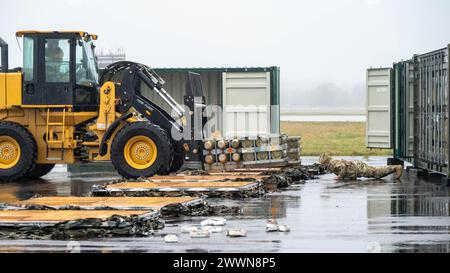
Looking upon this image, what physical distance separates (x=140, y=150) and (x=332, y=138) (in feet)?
97.9

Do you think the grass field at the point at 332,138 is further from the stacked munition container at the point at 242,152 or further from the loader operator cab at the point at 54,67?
the loader operator cab at the point at 54,67

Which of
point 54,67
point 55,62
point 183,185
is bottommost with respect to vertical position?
point 183,185

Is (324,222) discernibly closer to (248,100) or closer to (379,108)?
(248,100)

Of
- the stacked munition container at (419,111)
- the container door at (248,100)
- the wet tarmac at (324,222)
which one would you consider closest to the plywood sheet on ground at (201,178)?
the wet tarmac at (324,222)

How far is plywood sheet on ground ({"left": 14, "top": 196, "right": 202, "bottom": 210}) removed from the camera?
18.2 m

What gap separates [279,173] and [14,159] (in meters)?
6.68

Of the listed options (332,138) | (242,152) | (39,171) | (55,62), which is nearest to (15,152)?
(39,171)

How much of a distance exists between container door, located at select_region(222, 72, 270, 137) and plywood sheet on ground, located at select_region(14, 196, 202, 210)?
12404mm

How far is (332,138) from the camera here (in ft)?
181

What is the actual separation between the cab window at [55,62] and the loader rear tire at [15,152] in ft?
4.88

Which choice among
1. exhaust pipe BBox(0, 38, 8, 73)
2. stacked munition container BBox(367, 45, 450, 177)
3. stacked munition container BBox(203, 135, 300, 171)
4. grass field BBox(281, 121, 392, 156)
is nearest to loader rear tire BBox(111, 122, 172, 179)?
stacked munition container BBox(203, 135, 300, 171)

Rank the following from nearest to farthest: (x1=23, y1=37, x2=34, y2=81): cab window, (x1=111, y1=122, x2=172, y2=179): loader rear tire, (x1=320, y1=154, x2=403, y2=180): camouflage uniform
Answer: (x1=320, y1=154, x2=403, y2=180): camouflage uniform < (x1=111, y1=122, x2=172, y2=179): loader rear tire < (x1=23, y1=37, x2=34, y2=81): cab window

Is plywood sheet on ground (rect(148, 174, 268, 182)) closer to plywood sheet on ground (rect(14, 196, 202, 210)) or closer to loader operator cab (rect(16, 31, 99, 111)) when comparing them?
plywood sheet on ground (rect(14, 196, 202, 210))

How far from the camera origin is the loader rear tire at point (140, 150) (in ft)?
85.0
